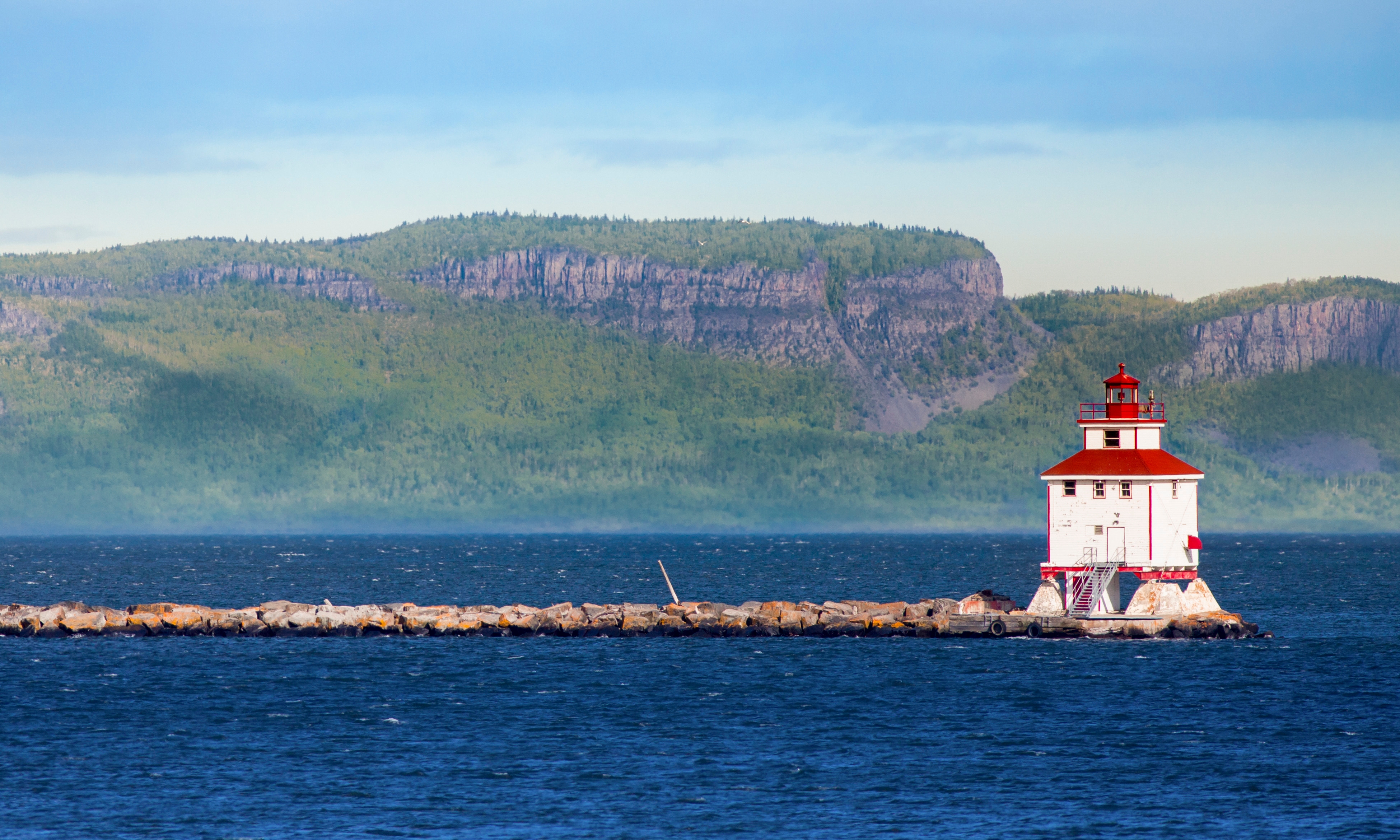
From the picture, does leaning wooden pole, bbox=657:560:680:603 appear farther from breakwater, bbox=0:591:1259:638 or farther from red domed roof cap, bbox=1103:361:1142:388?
red domed roof cap, bbox=1103:361:1142:388

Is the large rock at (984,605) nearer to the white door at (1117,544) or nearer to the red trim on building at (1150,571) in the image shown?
the red trim on building at (1150,571)

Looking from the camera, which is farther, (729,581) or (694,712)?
(729,581)

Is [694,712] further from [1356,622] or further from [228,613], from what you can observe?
[1356,622]

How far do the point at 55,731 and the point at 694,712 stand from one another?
773 inches

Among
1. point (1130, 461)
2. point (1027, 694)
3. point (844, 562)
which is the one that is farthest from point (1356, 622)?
point (844, 562)

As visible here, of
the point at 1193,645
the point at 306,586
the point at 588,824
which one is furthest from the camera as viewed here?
the point at 306,586

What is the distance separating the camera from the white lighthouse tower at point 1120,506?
67812 mm

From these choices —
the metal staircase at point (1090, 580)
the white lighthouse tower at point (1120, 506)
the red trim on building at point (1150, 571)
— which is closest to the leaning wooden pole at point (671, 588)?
the red trim on building at point (1150, 571)

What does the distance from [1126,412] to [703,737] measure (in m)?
24.3

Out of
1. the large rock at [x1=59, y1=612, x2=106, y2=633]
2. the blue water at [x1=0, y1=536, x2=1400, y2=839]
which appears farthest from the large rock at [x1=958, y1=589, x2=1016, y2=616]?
the large rock at [x1=59, y1=612, x2=106, y2=633]

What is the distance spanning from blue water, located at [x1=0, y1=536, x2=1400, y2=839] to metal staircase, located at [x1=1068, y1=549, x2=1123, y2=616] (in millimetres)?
2016

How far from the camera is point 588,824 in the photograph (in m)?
42.3

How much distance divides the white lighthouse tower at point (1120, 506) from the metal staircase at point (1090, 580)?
0.10 feet

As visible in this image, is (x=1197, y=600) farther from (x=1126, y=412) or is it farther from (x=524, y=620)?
(x=524, y=620)
